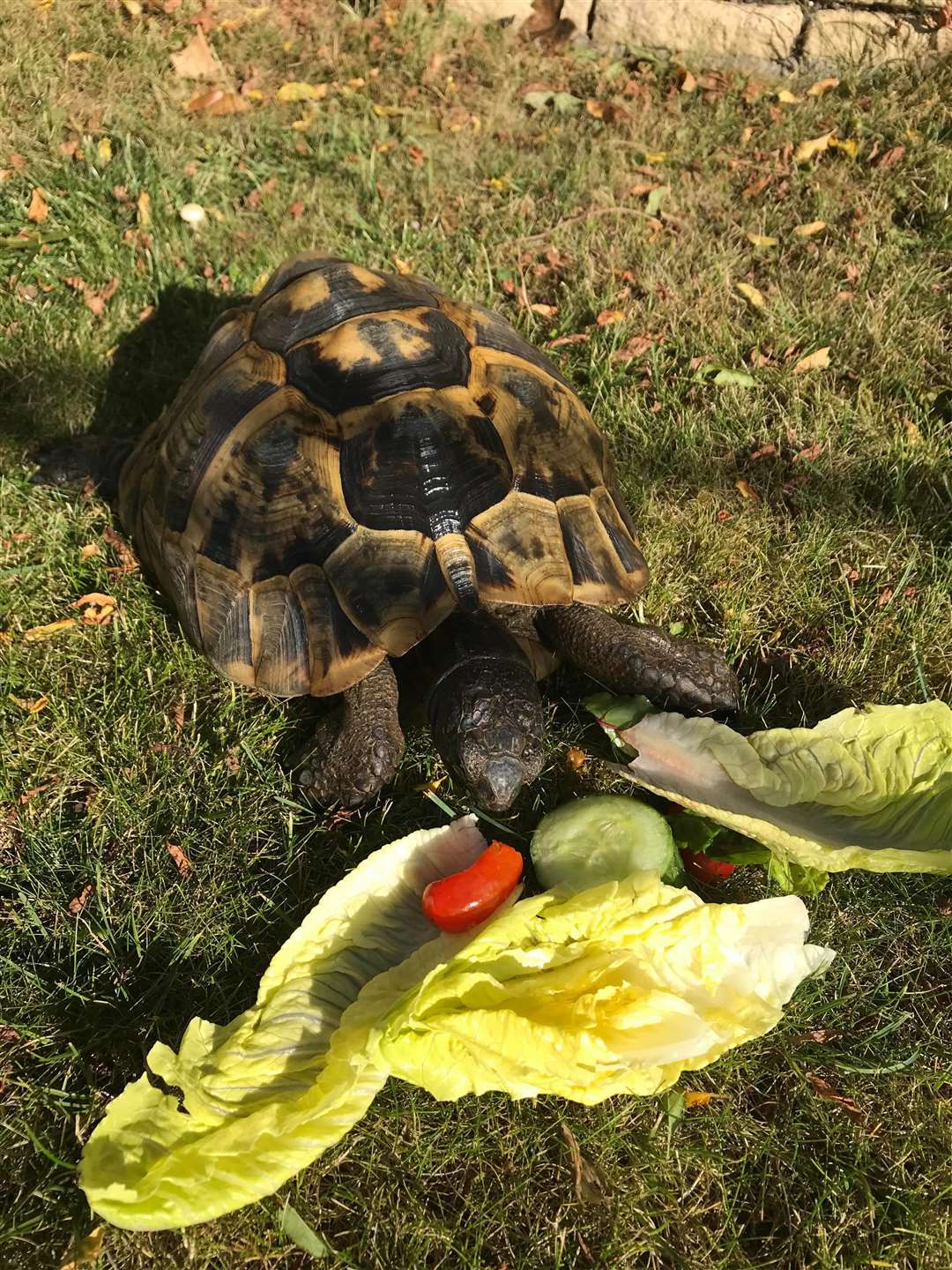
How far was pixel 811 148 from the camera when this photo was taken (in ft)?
17.6

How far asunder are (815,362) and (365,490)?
2.52 metres

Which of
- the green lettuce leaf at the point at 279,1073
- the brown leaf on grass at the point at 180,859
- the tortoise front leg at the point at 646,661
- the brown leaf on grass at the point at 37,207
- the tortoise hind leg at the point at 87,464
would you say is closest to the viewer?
the green lettuce leaf at the point at 279,1073

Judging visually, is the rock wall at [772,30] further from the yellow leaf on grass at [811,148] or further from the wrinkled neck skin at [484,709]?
the wrinkled neck skin at [484,709]

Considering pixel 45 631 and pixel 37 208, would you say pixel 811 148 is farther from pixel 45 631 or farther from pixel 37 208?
pixel 45 631

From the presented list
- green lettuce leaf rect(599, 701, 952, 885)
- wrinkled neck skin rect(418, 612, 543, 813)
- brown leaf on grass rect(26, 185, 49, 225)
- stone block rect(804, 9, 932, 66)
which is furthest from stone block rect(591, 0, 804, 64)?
green lettuce leaf rect(599, 701, 952, 885)

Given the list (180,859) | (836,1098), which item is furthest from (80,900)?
(836,1098)

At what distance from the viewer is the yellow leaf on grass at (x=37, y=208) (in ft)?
15.9

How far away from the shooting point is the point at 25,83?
5.48 metres

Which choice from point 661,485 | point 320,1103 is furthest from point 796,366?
point 320,1103

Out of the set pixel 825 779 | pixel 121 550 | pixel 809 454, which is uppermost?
pixel 809 454

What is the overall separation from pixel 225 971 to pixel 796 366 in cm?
347

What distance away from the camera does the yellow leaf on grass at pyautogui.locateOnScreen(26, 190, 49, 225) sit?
483cm

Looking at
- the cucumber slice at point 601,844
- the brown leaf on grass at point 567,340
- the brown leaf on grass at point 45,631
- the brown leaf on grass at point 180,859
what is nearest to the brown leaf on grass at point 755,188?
the brown leaf on grass at point 567,340

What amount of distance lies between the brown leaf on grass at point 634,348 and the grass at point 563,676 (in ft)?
0.16
